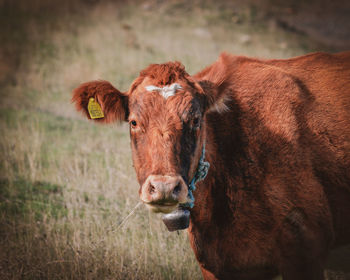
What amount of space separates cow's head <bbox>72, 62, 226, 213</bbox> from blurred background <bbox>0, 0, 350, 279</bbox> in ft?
5.77

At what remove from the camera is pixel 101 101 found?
11.4 ft

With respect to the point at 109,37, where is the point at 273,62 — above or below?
below

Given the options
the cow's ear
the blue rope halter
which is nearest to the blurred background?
the blue rope halter

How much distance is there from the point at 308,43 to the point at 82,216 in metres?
15.9

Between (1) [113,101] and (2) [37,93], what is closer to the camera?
(1) [113,101]

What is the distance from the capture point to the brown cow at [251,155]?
3191 mm

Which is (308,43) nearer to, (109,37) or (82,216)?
(109,37)

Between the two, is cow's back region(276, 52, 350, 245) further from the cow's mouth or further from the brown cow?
the cow's mouth

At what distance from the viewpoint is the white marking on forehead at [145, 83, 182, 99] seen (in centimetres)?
320

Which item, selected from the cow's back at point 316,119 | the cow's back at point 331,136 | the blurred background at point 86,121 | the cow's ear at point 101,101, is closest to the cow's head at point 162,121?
the cow's ear at point 101,101

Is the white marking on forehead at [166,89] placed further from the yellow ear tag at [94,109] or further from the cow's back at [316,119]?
the cow's back at [316,119]

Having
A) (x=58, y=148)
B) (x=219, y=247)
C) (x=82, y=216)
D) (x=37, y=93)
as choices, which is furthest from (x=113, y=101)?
(x=37, y=93)

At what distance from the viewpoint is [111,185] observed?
5.95 metres

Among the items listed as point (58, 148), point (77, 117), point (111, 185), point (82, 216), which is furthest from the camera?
point (77, 117)
